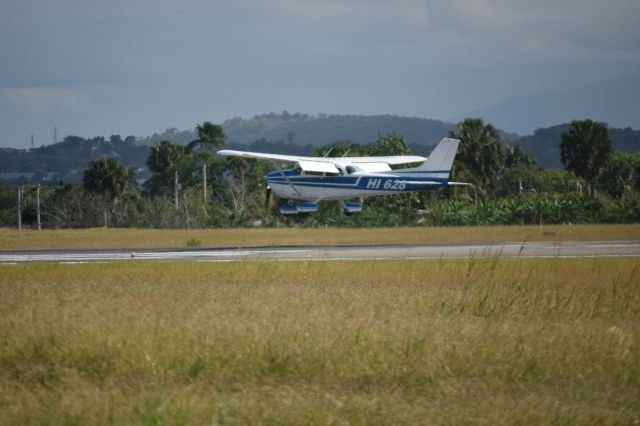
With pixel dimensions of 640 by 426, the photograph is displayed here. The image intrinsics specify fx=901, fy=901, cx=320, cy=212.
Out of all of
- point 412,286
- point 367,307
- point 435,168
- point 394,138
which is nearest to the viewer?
point 367,307

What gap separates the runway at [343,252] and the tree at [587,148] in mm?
56089

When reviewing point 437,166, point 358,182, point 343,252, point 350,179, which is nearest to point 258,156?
point 350,179

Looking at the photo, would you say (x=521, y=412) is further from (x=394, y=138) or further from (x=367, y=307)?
(x=394, y=138)

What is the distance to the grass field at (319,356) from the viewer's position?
9.59 m

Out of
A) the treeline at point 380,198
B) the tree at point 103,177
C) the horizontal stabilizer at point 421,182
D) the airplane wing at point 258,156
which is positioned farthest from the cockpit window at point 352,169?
the tree at point 103,177

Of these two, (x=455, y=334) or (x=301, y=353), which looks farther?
(x=455, y=334)

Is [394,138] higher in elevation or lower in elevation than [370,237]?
higher

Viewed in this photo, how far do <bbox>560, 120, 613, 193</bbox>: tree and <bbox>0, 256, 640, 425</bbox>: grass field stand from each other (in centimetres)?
7569

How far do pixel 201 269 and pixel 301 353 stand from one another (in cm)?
1528

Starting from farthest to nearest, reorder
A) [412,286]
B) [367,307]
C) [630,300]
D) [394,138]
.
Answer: [394,138] < [412,286] < [630,300] < [367,307]

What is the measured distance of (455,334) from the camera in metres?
13.6

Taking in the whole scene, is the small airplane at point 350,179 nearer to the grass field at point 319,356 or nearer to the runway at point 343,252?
the runway at point 343,252

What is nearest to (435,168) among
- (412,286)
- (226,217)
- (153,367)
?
(226,217)

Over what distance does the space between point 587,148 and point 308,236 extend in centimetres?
5363
